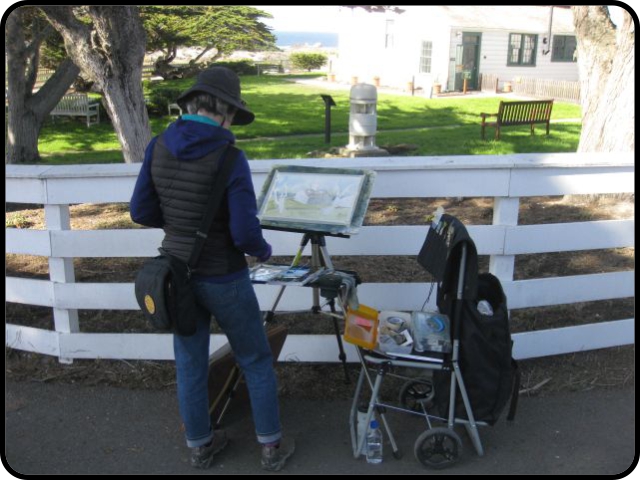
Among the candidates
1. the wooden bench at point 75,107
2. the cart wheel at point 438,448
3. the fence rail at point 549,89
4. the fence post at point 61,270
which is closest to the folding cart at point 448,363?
the cart wheel at point 438,448

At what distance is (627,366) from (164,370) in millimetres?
3144

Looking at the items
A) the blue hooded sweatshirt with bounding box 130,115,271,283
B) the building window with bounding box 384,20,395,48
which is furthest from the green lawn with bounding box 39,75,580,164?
the blue hooded sweatshirt with bounding box 130,115,271,283

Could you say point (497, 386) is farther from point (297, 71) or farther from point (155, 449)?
point (297, 71)

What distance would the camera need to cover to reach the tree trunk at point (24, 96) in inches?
488

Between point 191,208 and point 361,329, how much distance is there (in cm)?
105

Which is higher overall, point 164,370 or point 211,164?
point 211,164

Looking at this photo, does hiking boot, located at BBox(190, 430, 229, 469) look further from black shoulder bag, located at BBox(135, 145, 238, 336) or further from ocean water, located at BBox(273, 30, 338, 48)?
ocean water, located at BBox(273, 30, 338, 48)

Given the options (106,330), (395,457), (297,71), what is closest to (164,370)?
(106,330)

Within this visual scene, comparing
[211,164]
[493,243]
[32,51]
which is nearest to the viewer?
[211,164]

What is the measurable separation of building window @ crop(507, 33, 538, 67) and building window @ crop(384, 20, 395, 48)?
17.3 ft

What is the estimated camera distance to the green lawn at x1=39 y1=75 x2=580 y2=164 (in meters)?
13.3

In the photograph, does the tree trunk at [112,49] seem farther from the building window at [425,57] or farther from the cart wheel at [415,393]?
the building window at [425,57]

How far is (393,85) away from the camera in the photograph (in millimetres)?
31562

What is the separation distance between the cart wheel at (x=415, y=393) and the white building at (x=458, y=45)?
81.8 feet
